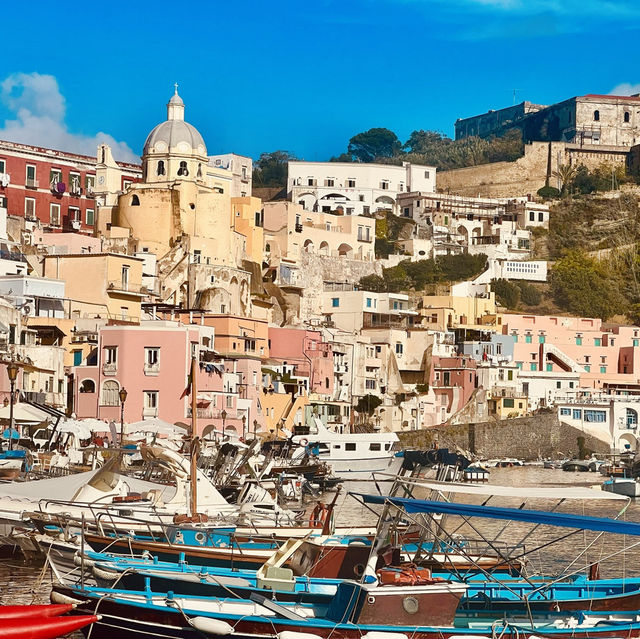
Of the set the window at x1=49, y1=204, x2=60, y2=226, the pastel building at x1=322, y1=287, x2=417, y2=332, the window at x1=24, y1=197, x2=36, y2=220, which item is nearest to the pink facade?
→ the pastel building at x1=322, y1=287, x2=417, y2=332

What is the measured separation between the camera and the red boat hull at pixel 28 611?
58.7 ft

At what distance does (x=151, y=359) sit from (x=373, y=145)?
10778 centimetres

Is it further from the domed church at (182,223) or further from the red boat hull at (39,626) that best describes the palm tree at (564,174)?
the red boat hull at (39,626)

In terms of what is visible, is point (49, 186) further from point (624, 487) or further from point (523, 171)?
point (523, 171)

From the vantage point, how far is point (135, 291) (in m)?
70.2

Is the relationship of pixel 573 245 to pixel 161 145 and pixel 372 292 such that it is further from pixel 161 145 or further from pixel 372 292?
pixel 161 145

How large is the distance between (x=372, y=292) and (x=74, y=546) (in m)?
70.2

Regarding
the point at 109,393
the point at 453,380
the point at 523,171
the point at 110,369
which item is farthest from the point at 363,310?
the point at 523,171

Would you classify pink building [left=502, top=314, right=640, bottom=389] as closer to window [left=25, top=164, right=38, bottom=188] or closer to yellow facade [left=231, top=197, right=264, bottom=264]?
yellow facade [left=231, top=197, right=264, bottom=264]

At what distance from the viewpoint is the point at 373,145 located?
539ft

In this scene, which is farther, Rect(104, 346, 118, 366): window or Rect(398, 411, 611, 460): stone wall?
Rect(398, 411, 611, 460): stone wall

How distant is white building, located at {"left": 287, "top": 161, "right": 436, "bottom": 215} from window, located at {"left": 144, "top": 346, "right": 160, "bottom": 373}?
56.7 meters

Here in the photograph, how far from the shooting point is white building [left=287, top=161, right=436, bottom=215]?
11675 centimetres

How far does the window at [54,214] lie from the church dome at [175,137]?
6.54 meters
